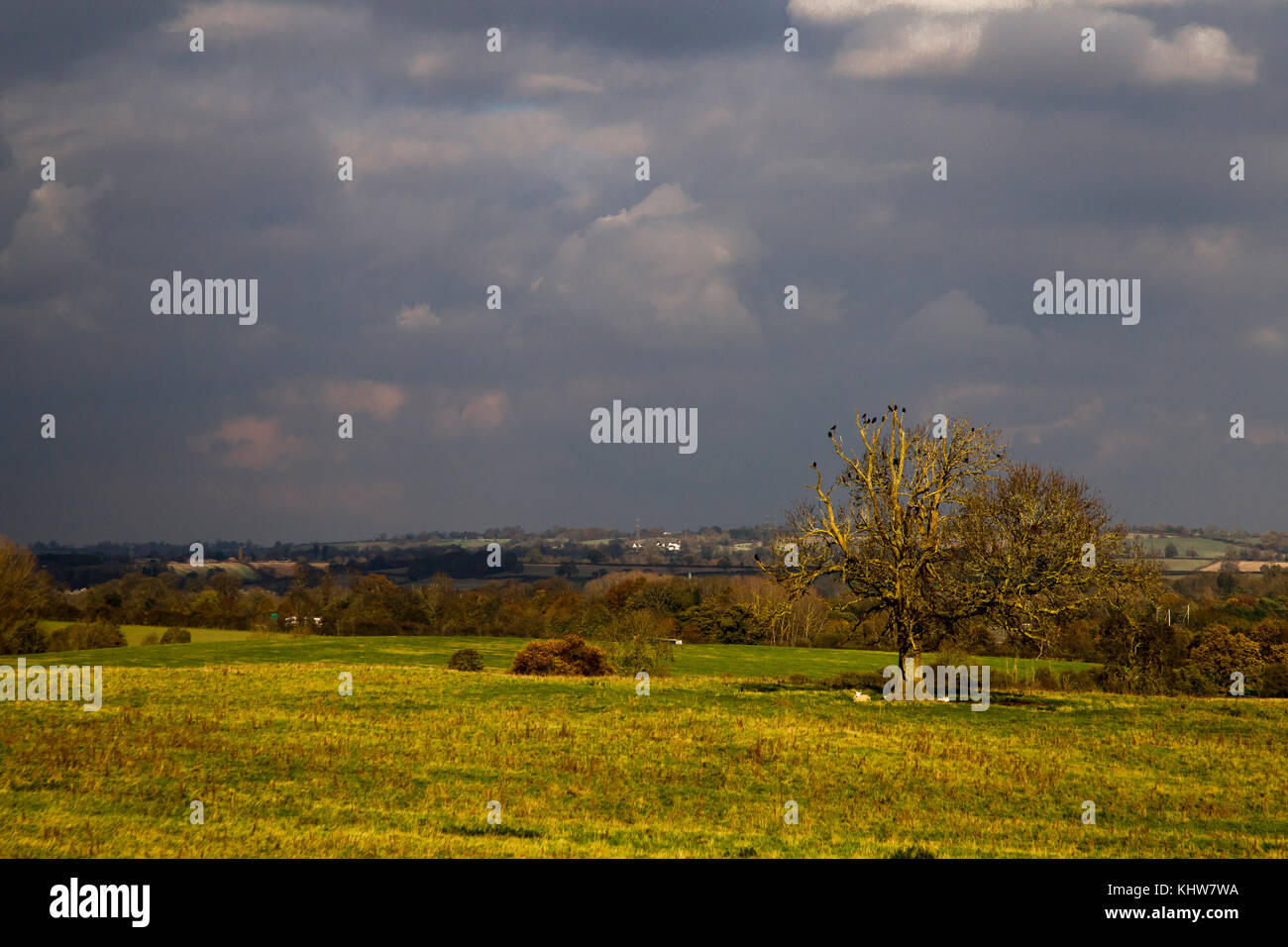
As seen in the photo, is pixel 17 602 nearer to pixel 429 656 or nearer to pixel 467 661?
pixel 429 656

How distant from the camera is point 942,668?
41625 mm

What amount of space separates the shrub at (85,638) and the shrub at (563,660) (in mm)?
49346

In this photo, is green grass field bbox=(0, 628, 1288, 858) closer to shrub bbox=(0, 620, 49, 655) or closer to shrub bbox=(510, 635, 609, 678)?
shrub bbox=(510, 635, 609, 678)

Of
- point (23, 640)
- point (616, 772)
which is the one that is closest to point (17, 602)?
point (23, 640)

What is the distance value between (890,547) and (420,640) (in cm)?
5799

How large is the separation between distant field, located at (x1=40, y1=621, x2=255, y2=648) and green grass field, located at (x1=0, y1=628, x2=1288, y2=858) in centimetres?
5623

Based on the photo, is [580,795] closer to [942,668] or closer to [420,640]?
[942,668]

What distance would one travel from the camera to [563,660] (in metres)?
49.8

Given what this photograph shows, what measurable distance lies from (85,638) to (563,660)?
52648 millimetres

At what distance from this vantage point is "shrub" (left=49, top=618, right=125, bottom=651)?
265 feet

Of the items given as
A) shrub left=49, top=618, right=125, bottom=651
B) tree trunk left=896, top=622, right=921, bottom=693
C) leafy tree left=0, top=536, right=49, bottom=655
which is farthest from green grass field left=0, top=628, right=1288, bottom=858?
shrub left=49, top=618, right=125, bottom=651

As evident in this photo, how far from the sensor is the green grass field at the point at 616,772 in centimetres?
1741

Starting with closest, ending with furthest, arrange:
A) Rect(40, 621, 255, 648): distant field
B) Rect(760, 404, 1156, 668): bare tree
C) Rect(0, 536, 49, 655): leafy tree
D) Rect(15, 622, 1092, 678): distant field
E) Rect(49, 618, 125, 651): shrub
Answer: Rect(760, 404, 1156, 668): bare tree < Rect(15, 622, 1092, 678): distant field < Rect(0, 536, 49, 655): leafy tree < Rect(49, 618, 125, 651): shrub < Rect(40, 621, 255, 648): distant field

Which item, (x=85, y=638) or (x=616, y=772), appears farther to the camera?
(x=85, y=638)
